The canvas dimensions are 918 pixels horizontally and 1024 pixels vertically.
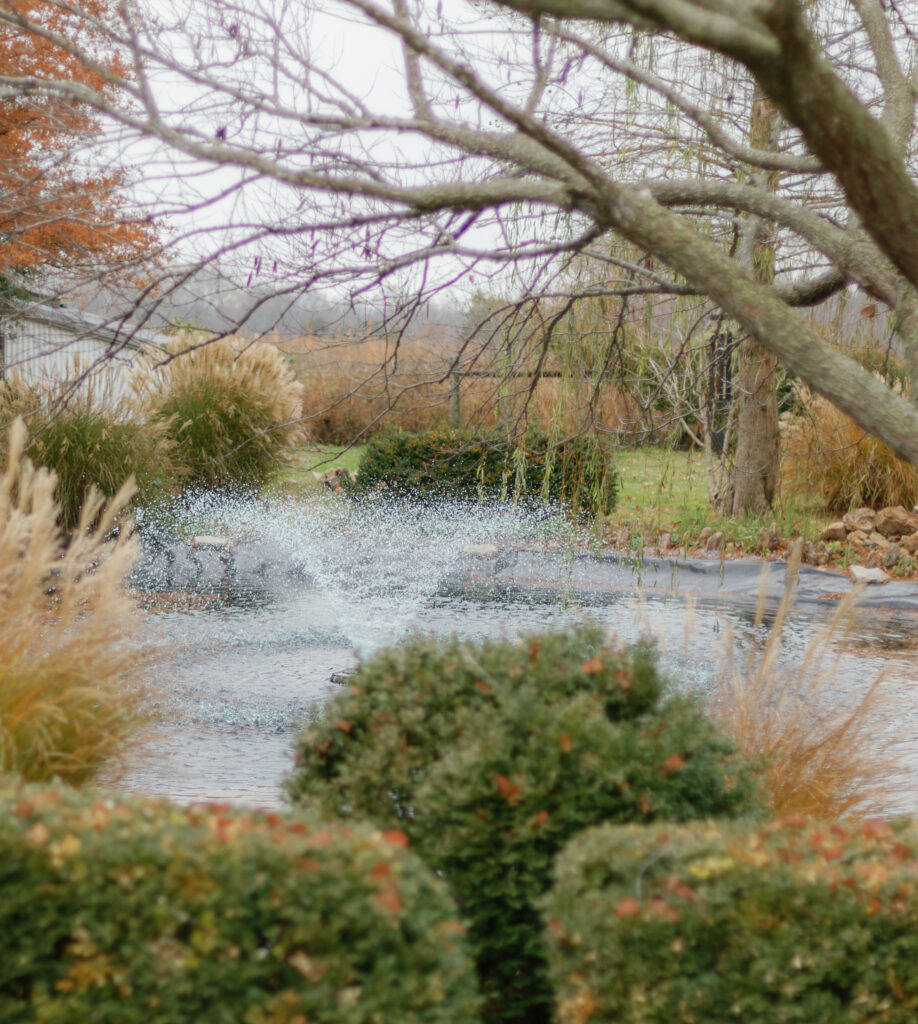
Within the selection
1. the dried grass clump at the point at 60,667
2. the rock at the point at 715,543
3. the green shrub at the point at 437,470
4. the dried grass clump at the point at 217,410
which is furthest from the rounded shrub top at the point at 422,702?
the dried grass clump at the point at 217,410

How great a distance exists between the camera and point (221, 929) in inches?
62.1

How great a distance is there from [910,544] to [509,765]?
8.66 meters

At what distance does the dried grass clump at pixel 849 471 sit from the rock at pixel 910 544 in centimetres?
105

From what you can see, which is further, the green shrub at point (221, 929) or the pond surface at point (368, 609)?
the pond surface at point (368, 609)

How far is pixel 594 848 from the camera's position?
5.96 ft

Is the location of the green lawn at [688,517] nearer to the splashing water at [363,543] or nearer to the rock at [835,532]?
the rock at [835,532]

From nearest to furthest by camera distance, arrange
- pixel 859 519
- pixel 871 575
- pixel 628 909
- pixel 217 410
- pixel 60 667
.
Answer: pixel 628 909
pixel 60 667
pixel 871 575
pixel 859 519
pixel 217 410

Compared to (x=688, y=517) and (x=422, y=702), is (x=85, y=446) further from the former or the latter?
(x=422, y=702)

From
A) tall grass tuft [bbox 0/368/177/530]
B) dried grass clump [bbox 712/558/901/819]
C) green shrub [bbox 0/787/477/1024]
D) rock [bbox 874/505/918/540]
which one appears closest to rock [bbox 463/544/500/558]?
tall grass tuft [bbox 0/368/177/530]

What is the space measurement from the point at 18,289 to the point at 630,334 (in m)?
8.82

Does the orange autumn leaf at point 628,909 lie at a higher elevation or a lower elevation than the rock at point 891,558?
lower

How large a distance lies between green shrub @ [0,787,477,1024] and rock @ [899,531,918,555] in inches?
350

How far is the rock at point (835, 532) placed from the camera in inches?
399

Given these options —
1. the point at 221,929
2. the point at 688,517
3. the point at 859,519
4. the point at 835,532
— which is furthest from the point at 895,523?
the point at 221,929
